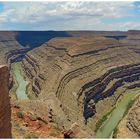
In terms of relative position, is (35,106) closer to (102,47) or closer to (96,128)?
(96,128)

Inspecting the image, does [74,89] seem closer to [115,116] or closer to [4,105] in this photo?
[115,116]

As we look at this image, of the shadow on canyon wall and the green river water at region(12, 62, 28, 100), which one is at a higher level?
the shadow on canyon wall

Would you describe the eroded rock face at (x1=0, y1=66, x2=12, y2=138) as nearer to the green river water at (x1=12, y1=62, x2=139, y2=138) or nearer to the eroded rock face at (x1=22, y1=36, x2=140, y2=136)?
the eroded rock face at (x1=22, y1=36, x2=140, y2=136)

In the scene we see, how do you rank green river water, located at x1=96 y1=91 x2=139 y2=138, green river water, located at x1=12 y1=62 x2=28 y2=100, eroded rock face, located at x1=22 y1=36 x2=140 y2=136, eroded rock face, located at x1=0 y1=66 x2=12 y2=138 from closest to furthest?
eroded rock face, located at x1=0 y1=66 x2=12 y2=138
green river water, located at x1=96 y1=91 x2=139 y2=138
eroded rock face, located at x1=22 y1=36 x2=140 y2=136
green river water, located at x1=12 y1=62 x2=28 y2=100

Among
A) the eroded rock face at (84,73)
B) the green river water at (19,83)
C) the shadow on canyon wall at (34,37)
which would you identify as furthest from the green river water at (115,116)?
the shadow on canyon wall at (34,37)

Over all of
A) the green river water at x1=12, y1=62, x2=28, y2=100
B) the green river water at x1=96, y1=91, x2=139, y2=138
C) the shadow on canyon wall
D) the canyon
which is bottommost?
the green river water at x1=96, y1=91, x2=139, y2=138

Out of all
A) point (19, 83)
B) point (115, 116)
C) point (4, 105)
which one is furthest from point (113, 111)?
point (4, 105)

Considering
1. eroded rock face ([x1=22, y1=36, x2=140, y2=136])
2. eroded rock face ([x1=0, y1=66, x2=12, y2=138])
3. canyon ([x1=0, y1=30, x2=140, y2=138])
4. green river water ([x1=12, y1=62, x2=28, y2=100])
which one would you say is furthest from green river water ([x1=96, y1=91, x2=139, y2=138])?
eroded rock face ([x1=0, y1=66, x2=12, y2=138])

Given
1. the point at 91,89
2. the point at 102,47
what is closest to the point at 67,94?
the point at 91,89
